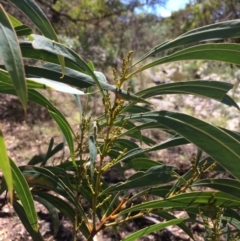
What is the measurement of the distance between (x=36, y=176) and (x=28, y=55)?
337mm

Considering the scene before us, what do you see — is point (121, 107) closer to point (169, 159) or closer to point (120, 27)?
point (169, 159)

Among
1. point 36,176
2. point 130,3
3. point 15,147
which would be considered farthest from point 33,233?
point 130,3

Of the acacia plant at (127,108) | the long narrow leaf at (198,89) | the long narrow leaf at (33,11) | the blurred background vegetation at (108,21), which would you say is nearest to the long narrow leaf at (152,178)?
the acacia plant at (127,108)

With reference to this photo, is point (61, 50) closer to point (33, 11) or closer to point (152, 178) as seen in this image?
point (33, 11)

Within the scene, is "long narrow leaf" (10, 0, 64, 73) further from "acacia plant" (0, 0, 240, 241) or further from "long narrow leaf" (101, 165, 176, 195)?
"long narrow leaf" (101, 165, 176, 195)

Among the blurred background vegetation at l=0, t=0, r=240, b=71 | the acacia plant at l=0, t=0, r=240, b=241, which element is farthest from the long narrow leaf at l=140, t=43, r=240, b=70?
the blurred background vegetation at l=0, t=0, r=240, b=71

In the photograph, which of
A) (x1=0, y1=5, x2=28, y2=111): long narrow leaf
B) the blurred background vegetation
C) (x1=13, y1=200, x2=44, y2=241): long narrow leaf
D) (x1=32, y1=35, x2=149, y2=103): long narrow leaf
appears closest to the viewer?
(x1=0, y1=5, x2=28, y2=111): long narrow leaf

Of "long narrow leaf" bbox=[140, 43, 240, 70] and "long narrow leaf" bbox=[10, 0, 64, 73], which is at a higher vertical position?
"long narrow leaf" bbox=[10, 0, 64, 73]

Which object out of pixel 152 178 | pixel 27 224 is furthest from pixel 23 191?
pixel 152 178

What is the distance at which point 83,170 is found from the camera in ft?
3.41

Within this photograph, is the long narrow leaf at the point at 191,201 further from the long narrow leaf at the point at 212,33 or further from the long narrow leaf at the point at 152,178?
the long narrow leaf at the point at 212,33

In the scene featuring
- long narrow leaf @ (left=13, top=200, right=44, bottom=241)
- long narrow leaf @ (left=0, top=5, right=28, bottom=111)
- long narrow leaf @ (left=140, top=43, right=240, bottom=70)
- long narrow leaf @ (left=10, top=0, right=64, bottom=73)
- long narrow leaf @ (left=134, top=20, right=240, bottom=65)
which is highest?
long narrow leaf @ (left=10, top=0, right=64, bottom=73)

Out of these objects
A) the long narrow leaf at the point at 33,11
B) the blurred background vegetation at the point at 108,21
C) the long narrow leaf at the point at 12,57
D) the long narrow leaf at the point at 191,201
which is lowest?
the long narrow leaf at the point at 191,201

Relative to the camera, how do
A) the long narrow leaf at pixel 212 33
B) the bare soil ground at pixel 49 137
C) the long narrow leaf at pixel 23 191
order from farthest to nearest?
the bare soil ground at pixel 49 137 → the long narrow leaf at pixel 23 191 → the long narrow leaf at pixel 212 33
